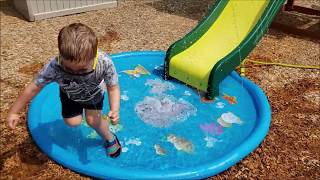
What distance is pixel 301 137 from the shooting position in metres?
A: 3.87

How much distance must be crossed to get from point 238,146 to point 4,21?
4648 mm

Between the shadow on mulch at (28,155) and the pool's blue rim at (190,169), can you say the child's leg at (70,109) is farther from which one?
the shadow on mulch at (28,155)

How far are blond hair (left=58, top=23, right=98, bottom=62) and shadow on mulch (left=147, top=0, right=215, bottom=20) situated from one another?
454cm

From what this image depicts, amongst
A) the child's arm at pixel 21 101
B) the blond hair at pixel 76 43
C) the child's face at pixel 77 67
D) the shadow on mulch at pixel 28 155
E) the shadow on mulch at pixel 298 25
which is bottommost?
the shadow on mulch at pixel 28 155

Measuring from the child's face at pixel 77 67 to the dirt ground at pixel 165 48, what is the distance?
96 cm

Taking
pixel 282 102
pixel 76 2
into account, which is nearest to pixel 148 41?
pixel 76 2

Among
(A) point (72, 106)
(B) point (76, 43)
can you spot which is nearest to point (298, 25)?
(A) point (72, 106)

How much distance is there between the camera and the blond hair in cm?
249

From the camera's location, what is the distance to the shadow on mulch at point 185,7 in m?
7.07

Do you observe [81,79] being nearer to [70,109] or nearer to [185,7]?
[70,109]

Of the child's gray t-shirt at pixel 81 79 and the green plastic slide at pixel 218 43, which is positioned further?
the green plastic slide at pixel 218 43

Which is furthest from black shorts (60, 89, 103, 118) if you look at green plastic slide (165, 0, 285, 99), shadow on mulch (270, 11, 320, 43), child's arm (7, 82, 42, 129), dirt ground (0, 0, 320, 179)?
shadow on mulch (270, 11, 320, 43)

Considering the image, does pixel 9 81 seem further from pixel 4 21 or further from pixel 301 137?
pixel 301 137

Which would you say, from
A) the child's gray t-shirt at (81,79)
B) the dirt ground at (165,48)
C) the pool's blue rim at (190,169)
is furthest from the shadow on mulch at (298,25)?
the child's gray t-shirt at (81,79)
